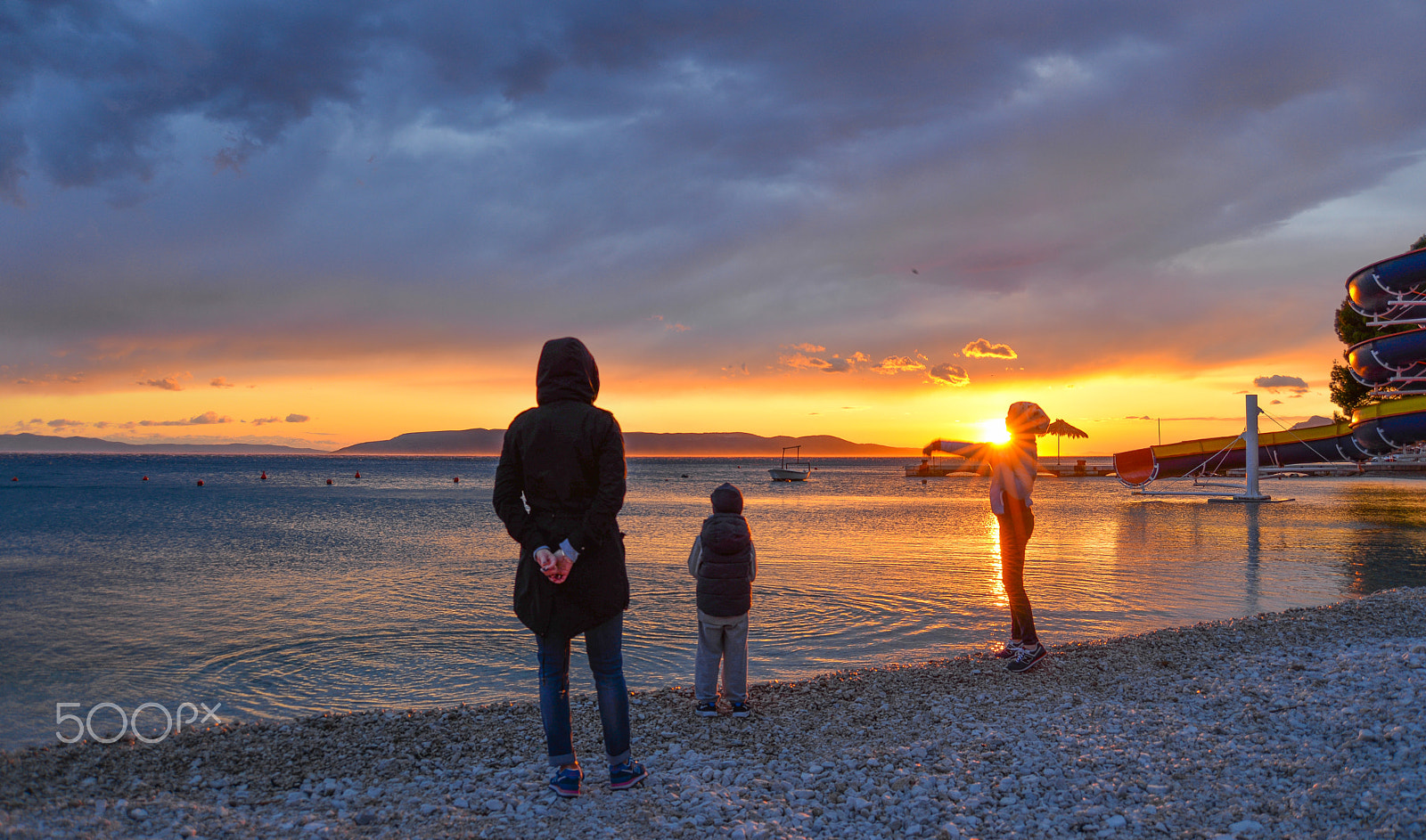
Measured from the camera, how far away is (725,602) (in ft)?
18.5

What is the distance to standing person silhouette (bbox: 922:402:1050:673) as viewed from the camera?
6.56 m

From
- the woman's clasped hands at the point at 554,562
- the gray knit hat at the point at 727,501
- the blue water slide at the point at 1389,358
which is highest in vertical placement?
the blue water slide at the point at 1389,358

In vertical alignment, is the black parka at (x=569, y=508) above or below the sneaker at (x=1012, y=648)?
above

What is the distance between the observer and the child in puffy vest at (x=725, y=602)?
5.64m

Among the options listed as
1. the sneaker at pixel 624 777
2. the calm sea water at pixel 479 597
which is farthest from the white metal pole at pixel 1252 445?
the sneaker at pixel 624 777

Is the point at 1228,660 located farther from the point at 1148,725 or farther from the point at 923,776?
the point at 923,776

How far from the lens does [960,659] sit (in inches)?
288

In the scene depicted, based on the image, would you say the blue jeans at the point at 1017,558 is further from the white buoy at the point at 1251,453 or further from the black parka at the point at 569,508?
the white buoy at the point at 1251,453

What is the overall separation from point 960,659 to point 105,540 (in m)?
26.7

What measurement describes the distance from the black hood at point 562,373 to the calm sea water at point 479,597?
4471mm

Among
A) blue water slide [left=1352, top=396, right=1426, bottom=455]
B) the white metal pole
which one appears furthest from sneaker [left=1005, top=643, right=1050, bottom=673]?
the white metal pole

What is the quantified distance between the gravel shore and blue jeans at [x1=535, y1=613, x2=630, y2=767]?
0.26 metres

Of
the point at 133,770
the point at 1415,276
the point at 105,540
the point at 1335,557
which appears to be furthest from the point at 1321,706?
the point at 105,540

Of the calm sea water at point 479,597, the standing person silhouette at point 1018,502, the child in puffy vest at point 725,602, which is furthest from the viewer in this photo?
the calm sea water at point 479,597
